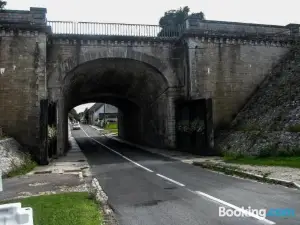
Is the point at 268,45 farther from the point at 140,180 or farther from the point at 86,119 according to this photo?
the point at 86,119

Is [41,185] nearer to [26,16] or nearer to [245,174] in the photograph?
[245,174]

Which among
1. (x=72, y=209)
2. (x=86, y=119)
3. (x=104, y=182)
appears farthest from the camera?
(x=86, y=119)

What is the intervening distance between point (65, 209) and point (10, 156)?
957 centimetres

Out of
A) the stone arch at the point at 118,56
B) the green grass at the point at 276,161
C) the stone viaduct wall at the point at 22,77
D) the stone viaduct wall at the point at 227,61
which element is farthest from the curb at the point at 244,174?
the stone viaduct wall at the point at 22,77

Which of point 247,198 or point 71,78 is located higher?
point 71,78

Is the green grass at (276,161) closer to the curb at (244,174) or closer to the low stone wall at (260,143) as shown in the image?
the low stone wall at (260,143)

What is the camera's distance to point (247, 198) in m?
7.84

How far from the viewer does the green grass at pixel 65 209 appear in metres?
5.98

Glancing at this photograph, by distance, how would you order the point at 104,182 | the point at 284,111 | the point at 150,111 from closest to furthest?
the point at 104,182, the point at 284,111, the point at 150,111

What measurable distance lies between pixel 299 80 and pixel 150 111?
1233 cm

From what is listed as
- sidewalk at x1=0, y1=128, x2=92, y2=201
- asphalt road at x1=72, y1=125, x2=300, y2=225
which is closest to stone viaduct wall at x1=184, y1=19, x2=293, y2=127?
asphalt road at x1=72, y1=125, x2=300, y2=225

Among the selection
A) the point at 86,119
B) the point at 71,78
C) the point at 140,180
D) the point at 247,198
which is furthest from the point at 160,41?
the point at 86,119

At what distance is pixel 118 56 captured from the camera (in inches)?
864

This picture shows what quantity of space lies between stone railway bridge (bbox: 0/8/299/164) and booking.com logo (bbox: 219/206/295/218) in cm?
1250
